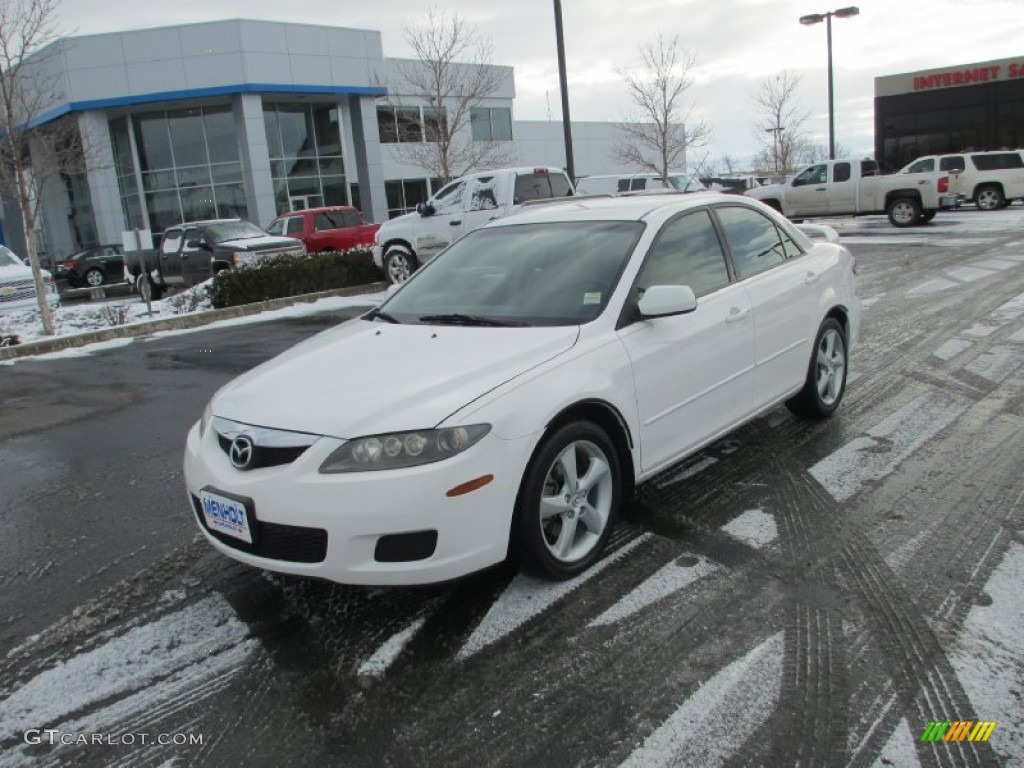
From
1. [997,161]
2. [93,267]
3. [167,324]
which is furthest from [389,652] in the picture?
[93,267]

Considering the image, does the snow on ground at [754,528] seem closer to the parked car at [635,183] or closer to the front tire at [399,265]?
the front tire at [399,265]

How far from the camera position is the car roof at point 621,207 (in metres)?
4.58

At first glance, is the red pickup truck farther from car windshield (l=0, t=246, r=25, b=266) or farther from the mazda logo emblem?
the mazda logo emblem

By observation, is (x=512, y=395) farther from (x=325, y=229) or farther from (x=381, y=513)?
(x=325, y=229)

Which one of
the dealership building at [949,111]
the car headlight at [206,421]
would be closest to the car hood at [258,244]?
the car headlight at [206,421]

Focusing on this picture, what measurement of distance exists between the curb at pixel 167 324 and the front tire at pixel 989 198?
65.6 feet

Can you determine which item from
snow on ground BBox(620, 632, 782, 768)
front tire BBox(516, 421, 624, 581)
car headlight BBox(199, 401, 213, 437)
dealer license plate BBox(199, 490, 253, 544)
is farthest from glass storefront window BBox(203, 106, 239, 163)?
snow on ground BBox(620, 632, 782, 768)

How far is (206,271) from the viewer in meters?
17.0

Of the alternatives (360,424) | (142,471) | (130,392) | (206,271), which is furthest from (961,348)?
(206,271)

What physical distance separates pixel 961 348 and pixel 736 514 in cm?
464

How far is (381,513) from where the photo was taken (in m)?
2.99

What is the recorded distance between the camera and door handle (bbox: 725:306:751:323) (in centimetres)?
447

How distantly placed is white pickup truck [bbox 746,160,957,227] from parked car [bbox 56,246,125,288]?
2101cm

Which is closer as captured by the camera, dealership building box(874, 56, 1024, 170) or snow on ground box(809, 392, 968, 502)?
snow on ground box(809, 392, 968, 502)
